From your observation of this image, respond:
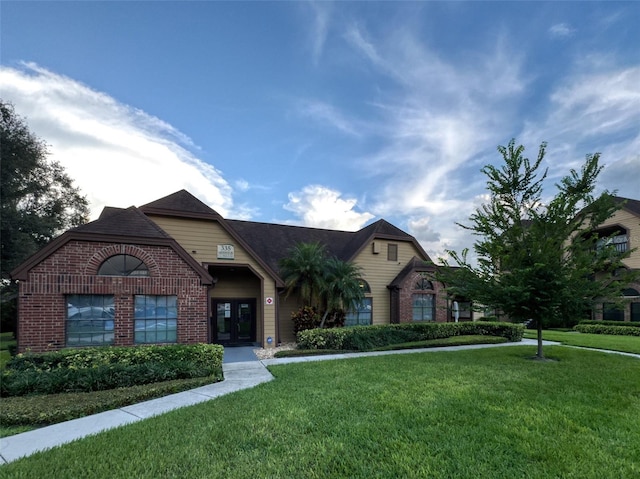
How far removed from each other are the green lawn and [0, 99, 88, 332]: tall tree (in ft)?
71.3

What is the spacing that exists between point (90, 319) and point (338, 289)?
8.75 metres

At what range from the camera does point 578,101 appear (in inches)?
436

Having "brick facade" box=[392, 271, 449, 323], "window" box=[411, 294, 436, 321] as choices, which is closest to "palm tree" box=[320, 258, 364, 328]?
"brick facade" box=[392, 271, 449, 323]

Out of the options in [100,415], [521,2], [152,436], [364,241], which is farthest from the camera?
[364,241]

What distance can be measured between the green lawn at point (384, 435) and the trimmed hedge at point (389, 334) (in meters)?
5.26

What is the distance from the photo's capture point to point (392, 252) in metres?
18.1

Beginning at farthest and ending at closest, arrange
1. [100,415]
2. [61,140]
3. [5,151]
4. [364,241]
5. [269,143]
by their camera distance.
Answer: [5,151], [364,241], [269,143], [61,140], [100,415]

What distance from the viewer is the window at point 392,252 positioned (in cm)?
1802

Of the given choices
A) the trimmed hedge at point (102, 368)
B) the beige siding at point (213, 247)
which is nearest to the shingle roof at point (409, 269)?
the beige siding at point (213, 247)

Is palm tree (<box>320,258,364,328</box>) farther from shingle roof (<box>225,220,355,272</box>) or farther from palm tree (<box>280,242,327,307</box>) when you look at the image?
shingle roof (<box>225,220,355,272</box>)

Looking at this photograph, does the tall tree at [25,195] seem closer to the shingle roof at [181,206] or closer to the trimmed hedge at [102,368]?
the shingle roof at [181,206]

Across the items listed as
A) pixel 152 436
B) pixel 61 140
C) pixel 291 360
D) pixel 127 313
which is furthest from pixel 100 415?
pixel 61 140

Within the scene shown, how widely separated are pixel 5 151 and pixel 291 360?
22.2 metres

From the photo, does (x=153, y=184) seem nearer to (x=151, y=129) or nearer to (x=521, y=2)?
(x=151, y=129)
